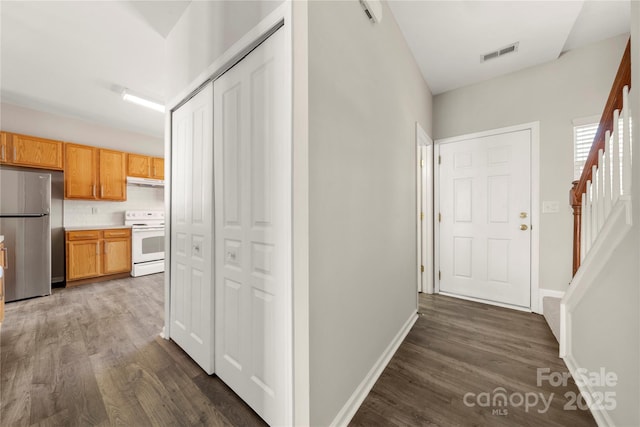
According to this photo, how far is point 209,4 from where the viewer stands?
160cm

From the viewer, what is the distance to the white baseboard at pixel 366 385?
3.99ft

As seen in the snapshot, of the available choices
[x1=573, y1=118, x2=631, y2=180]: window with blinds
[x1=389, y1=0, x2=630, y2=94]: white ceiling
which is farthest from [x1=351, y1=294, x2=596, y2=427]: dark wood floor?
[x1=389, y1=0, x2=630, y2=94]: white ceiling

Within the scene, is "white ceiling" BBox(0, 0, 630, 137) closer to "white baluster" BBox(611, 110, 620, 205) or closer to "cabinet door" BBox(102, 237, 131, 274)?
"white baluster" BBox(611, 110, 620, 205)

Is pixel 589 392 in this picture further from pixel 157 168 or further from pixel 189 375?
pixel 157 168

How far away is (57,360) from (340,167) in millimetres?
2540

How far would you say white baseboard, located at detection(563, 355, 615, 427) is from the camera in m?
A: 1.17

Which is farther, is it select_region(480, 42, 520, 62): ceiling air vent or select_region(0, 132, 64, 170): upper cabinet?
select_region(0, 132, 64, 170): upper cabinet

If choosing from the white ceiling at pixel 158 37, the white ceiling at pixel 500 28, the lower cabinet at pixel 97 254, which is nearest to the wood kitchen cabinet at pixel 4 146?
the white ceiling at pixel 158 37

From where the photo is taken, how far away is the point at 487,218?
2.88 metres

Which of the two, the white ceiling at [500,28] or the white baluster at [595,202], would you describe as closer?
the white baluster at [595,202]

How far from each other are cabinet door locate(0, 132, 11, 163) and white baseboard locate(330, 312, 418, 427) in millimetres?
5017

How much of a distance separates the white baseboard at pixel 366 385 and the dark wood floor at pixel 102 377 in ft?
1.45

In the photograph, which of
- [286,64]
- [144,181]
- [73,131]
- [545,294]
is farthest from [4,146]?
[545,294]

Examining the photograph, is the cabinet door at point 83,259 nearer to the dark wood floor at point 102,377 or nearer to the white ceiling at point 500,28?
the dark wood floor at point 102,377
